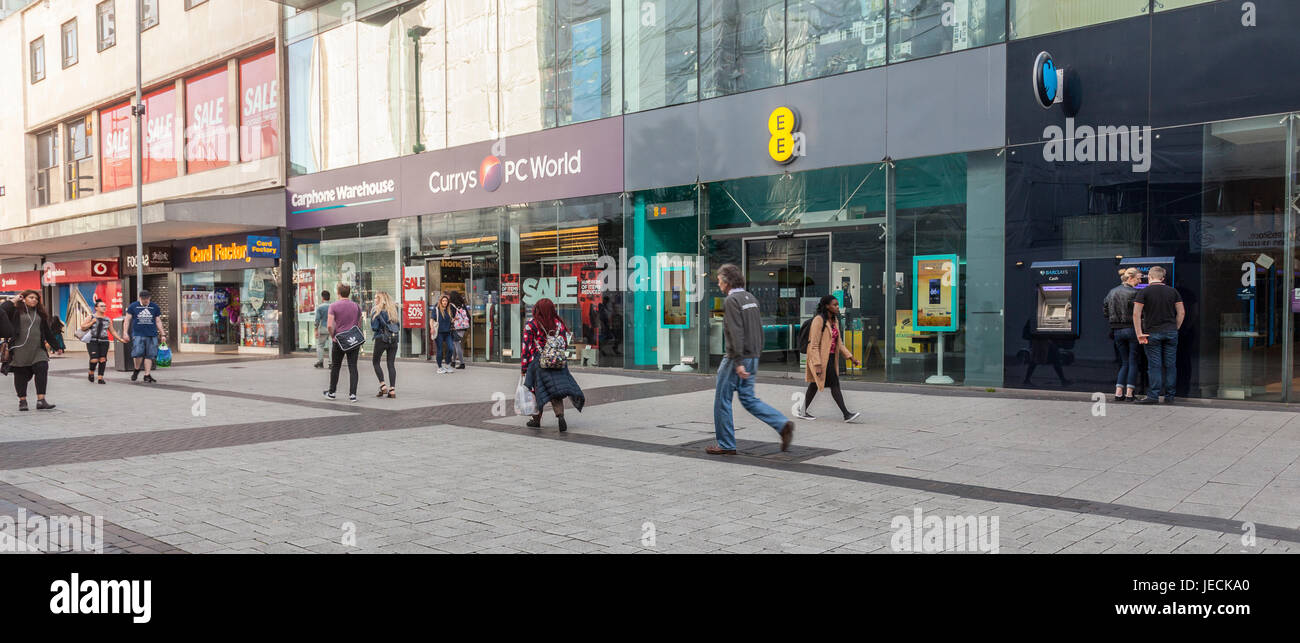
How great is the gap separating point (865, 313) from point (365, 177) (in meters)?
14.8

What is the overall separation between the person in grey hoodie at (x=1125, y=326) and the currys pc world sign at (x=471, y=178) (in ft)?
31.4

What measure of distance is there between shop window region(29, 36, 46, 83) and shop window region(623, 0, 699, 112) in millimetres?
29469

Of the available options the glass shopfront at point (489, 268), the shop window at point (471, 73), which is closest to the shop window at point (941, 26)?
the glass shopfront at point (489, 268)

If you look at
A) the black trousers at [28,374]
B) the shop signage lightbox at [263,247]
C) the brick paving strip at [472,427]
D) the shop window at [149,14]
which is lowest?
the brick paving strip at [472,427]

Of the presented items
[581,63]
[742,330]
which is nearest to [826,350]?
[742,330]

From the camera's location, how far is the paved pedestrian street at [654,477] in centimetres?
514

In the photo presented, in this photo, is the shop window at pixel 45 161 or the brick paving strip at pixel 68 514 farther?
the shop window at pixel 45 161

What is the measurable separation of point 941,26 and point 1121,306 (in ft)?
17.2

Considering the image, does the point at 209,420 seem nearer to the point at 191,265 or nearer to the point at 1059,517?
the point at 1059,517

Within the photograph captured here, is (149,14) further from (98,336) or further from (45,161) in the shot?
(98,336)

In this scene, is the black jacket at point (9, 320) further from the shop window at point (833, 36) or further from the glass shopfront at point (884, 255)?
the shop window at point (833, 36)

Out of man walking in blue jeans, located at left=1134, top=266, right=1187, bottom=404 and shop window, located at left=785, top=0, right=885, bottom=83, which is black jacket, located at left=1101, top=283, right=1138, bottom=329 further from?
shop window, located at left=785, top=0, right=885, bottom=83

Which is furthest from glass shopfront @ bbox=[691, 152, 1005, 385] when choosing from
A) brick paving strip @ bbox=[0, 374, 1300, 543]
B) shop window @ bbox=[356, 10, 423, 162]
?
shop window @ bbox=[356, 10, 423, 162]

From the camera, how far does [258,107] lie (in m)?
26.3
